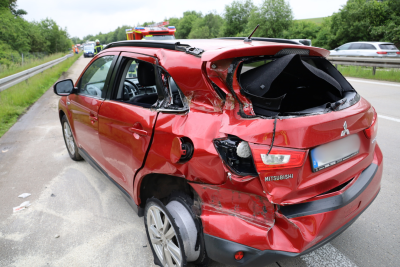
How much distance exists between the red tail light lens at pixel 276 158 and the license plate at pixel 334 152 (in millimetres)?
139

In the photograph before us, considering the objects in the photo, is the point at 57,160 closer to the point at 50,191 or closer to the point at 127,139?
the point at 50,191

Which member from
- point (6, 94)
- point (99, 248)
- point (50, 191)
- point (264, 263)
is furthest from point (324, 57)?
point (6, 94)

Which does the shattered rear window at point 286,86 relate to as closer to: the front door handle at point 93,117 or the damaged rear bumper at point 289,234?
the damaged rear bumper at point 289,234

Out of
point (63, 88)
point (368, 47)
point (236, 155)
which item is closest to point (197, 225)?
point (236, 155)

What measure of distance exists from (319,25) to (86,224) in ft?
175

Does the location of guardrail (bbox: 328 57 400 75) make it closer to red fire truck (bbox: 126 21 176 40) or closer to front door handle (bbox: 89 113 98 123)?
red fire truck (bbox: 126 21 176 40)

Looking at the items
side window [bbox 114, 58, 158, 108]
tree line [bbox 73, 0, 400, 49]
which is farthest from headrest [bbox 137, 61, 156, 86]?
tree line [bbox 73, 0, 400, 49]

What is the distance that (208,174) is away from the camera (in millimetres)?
1712

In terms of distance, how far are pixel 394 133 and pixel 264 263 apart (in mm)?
4887

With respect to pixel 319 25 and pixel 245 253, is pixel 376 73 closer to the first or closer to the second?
pixel 245 253

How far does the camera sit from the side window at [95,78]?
10.6ft

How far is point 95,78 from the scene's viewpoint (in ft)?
11.6

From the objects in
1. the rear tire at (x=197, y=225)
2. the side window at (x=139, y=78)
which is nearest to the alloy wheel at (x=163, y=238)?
the rear tire at (x=197, y=225)

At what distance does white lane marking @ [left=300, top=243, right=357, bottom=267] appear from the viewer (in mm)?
2221
